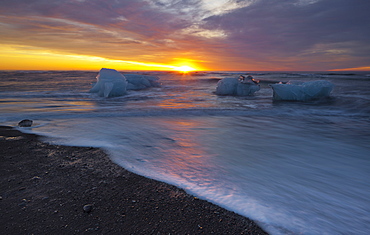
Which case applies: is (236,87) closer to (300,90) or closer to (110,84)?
(300,90)

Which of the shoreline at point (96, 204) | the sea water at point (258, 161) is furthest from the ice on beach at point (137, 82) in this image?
the shoreline at point (96, 204)

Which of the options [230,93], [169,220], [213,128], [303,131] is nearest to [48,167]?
[169,220]

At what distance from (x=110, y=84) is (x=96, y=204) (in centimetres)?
1056

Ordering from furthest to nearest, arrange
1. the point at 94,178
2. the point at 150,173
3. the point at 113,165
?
the point at 113,165 < the point at 150,173 < the point at 94,178

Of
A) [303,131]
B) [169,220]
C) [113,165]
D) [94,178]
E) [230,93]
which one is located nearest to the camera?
[169,220]

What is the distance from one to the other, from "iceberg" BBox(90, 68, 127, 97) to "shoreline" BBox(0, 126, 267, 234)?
30.5 ft

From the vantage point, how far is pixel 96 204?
1853mm

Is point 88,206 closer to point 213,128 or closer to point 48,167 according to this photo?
point 48,167

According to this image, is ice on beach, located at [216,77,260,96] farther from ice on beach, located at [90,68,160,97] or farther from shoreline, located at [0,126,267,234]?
shoreline, located at [0,126,267,234]

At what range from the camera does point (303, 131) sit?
5.11m

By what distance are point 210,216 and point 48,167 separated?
2.03m

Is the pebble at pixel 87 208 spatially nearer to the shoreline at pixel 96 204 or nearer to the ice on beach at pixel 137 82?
the shoreline at pixel 96 204

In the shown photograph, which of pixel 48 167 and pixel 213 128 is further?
pixel 213 128

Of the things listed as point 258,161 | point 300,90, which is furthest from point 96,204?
point 300,90
